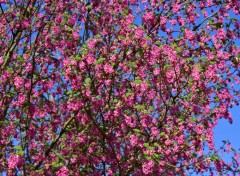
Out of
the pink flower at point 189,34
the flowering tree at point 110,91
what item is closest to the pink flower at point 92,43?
the flowering tree at point 110,91

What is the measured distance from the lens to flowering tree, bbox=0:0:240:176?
12680 mm

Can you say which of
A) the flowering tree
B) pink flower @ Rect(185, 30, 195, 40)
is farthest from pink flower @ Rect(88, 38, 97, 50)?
pink flower @ Rect(185, 30, 195, 40)

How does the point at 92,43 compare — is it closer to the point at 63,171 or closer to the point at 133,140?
the point at 133,140

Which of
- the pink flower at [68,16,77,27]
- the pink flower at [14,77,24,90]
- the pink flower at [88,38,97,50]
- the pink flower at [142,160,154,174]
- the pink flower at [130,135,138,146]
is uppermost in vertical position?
the pink flower at [68,16,77,27]

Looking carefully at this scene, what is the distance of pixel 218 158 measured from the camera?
Result: 537 inches

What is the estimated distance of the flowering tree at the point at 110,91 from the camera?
12680 millimetres

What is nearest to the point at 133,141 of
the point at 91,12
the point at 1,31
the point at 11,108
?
the point at 11,108

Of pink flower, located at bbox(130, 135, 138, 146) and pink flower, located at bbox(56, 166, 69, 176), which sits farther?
pink flower, located at bbox(130, 135, 138, 146)

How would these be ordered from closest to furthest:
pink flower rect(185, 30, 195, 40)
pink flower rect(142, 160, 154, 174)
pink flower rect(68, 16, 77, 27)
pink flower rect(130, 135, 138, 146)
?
pink flower rect(142, 160, 154, 174)
pink flower rect(130, 135, 138, 146)
pink flower rect(68, 16, 77, 27)
pink flower rect(185, 30, 195, 40)

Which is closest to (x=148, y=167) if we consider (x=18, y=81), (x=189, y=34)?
(x=18, y=81)

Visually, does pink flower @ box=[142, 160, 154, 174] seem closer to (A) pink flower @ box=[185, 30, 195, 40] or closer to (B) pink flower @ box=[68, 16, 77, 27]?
(A) pink flower @ box=[185, 30, 195, 40]

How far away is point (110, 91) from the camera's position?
12.7 m

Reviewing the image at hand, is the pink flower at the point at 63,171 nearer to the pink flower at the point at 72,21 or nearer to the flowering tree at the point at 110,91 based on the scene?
the flowering tree at the point at 110,91

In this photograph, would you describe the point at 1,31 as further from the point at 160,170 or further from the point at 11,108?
the point at 160,170
